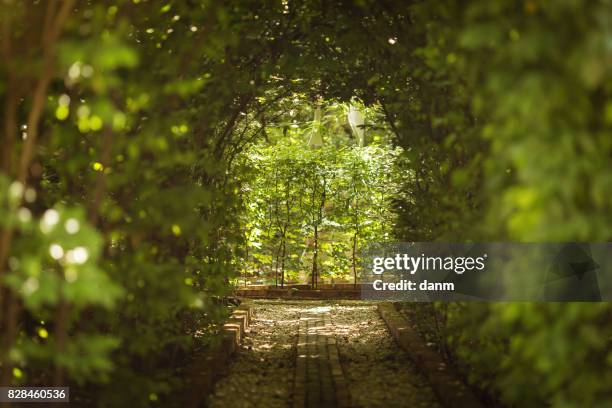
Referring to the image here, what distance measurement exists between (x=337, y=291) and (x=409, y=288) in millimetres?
4088

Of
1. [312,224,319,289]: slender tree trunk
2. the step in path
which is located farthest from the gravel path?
[312,224,319,289]: slender tree trunk

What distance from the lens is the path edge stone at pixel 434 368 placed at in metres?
4.26

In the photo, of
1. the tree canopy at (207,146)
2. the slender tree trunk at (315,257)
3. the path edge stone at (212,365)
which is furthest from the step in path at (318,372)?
the slender tree trunk at (315,257)

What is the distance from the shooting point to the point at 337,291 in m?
12.2

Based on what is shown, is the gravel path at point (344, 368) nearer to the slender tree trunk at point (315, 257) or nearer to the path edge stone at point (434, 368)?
the path edge stone at point (434, 368)

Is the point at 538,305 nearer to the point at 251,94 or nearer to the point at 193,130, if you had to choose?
the point at 193,130

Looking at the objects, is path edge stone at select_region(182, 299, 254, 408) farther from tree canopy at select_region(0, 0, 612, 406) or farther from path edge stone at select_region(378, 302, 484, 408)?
path edge stone at select_region(378, 302, 484, 408)

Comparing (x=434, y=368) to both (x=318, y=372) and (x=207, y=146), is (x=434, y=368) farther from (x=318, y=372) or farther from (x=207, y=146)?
(x=207, y=146)

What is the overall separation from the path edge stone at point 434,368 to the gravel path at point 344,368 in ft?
0.32

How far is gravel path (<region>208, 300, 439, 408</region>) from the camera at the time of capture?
486 cm

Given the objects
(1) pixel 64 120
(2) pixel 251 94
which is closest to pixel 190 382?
(1) pixel 64 120

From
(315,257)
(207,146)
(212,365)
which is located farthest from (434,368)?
(315,257)

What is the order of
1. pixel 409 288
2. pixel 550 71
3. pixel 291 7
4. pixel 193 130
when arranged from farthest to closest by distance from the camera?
pixel 409 288 → pixel 291 7 → pixel 193 130 → pixel 550 71

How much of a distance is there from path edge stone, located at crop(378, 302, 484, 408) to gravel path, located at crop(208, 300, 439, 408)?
0.32 ft
